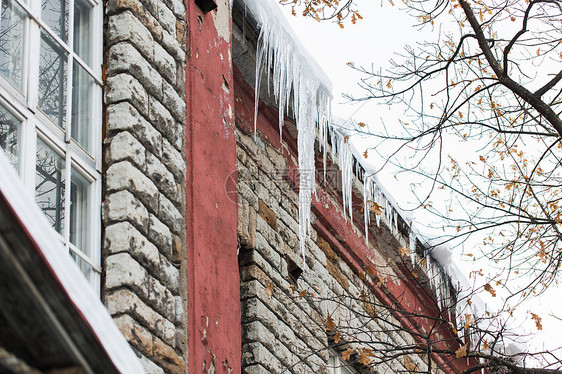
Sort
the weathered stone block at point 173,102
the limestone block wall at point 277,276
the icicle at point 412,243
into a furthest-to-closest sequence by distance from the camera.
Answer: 1. the icicle at point 412,243
2. the limestone block wall at point 277,276
3. the weathered stone block at point 173,102

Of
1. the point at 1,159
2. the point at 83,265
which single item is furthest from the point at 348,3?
the point at 1,159

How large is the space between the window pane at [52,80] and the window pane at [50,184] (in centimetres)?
19

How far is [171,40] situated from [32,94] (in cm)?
124

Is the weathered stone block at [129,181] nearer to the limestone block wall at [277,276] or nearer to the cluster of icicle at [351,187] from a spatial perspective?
the limestone block wall at [277,276]

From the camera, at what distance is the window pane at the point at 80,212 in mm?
3787

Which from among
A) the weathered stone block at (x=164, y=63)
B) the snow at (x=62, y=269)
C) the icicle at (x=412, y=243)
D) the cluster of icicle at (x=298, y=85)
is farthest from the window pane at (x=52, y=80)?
the icicle at (x=412, y=243)

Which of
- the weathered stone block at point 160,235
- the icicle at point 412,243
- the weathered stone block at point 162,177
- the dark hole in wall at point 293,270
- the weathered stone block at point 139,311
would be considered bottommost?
the weathered stone block at point 139,311

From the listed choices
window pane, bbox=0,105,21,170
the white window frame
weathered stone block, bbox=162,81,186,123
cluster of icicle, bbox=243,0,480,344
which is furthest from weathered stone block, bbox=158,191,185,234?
cluster of icicle, bbox=243,0,480,344

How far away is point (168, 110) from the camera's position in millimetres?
4535

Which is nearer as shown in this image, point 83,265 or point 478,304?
point 83,265

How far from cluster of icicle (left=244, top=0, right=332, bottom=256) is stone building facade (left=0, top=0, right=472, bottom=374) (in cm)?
11

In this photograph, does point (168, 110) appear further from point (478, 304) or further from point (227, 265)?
point (478, 304)

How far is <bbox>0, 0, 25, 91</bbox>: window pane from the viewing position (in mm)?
3613

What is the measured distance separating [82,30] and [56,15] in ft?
0.77
